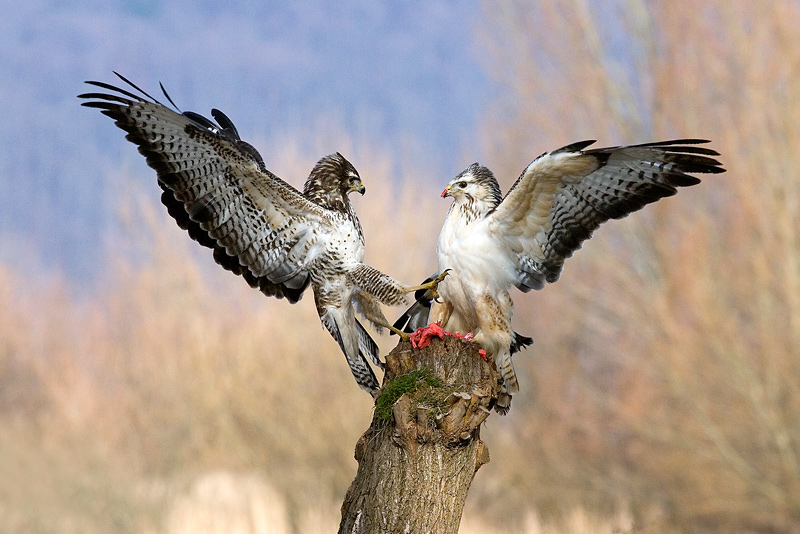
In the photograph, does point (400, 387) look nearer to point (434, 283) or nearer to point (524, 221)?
point (434, 283)

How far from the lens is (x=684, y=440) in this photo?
12047 mm

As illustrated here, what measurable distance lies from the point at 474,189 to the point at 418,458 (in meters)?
1.69

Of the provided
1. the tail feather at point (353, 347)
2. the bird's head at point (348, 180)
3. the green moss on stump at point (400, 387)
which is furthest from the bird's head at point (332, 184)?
the green moss on stump at point (400, 387)

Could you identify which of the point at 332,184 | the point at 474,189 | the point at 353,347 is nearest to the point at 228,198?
the point at 332,184

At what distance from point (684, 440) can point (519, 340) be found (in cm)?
841

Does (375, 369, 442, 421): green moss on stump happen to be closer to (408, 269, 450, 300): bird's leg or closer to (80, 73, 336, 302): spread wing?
(408, 269, 450, 300): bird's leg

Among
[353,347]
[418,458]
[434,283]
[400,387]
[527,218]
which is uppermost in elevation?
[527,218]

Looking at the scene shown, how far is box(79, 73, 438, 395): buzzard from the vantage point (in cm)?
414

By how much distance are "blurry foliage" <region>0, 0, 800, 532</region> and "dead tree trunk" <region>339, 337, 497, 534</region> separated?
6.45m

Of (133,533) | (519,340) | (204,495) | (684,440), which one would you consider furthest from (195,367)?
(519,340)

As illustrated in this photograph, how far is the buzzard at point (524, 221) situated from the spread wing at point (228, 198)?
2.48 feet

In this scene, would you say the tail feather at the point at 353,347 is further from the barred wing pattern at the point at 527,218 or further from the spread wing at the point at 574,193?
the spread wing at the point at 574,193

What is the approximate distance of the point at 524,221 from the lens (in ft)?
14.9

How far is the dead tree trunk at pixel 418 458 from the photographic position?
3.63 m
